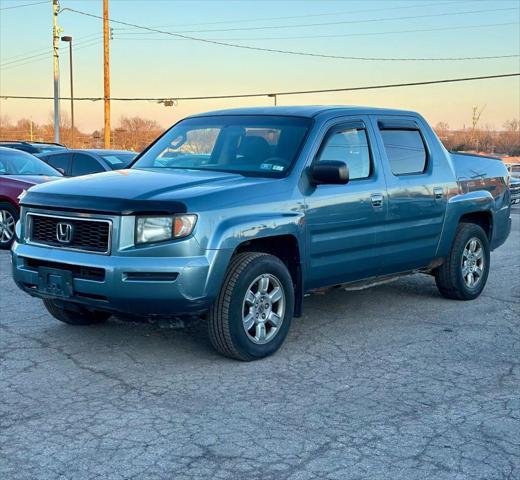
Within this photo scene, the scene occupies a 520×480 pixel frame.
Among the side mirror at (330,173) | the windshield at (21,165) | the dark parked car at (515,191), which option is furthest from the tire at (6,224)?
the dark parked car at (515,191)

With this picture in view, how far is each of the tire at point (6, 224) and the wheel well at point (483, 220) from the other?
6504 mm

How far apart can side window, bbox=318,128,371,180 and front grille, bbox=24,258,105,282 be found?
2.06 meters

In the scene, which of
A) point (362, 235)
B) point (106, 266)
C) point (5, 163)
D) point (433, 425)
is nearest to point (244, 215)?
point (106, 266)

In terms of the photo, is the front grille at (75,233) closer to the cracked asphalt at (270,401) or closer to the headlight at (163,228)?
the headlight at (163,228)

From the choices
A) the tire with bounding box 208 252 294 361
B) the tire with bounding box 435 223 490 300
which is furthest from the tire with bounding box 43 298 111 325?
the tire with bounding box 435 223 490 300

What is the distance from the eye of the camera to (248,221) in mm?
5254

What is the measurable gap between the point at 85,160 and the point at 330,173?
9837 millimetres

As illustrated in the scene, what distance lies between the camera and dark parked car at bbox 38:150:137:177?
47.1 ft

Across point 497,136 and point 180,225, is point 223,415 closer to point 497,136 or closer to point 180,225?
point 180,225

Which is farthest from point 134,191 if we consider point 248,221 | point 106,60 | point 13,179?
point 106,60

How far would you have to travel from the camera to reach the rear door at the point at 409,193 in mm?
6613

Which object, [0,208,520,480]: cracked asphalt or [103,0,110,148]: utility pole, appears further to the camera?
[103,0,110,148]: utility pole

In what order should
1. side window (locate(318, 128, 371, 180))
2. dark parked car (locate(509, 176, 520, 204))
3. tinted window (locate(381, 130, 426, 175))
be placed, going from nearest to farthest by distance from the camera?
side window (locate(318, 128, 371, 180)), tinted window (locate(381, 130, 426, 175)), dark parked car (locate(509, 176, 520, 204))

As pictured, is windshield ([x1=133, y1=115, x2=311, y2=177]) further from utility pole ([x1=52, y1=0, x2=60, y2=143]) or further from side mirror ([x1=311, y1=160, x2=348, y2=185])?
utility pole ([x1=52, y1=0, x2=60, y2=143])
